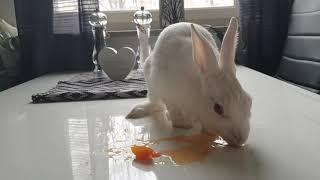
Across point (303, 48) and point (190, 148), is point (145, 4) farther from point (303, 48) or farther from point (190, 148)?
point (190, 148)

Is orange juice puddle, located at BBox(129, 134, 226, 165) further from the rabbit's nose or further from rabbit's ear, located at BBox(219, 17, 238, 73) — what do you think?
rabbit's ear, located at BBox(219, 17, 238, 73)

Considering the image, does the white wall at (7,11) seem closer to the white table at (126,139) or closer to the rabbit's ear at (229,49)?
the white table at (126,139)

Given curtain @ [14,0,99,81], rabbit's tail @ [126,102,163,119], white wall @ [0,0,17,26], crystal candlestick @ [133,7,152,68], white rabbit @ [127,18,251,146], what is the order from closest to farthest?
white rabbit @ [127,18,251,146], rabbit's tail @ [126,102,163,119], crystal candlestick @ [133,7,152,68], curtain @ [14,0,99,81], white wall @ [0,0,17,26]

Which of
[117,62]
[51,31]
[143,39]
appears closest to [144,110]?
[117,62]

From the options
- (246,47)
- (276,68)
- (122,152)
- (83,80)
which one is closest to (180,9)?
(246,47)

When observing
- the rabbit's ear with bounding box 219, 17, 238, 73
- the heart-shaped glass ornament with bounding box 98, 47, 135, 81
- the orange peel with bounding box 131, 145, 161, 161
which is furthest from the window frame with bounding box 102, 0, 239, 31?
the orange peel with bounding box 131, 145, 161, 161

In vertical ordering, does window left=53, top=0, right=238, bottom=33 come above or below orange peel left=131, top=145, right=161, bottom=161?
above
